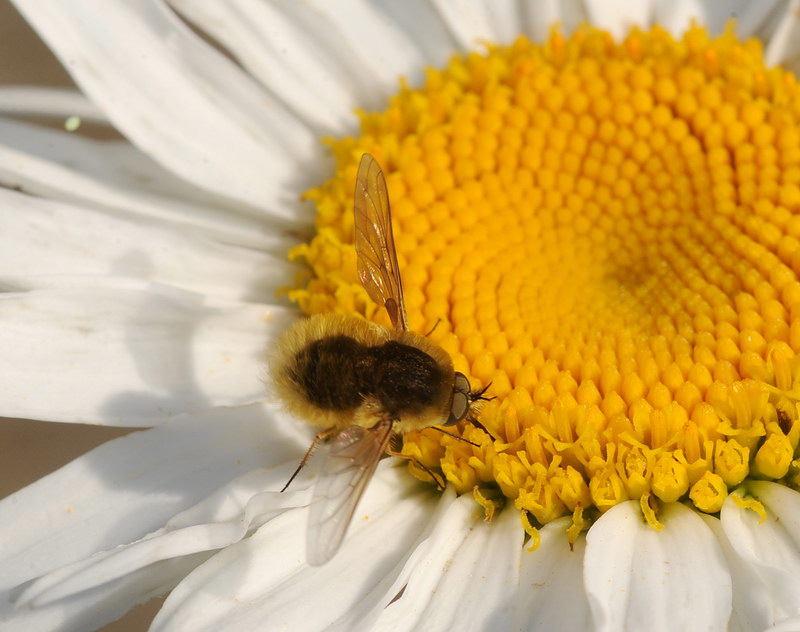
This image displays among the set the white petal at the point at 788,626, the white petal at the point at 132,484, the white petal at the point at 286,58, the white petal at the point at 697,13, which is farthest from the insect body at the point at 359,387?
the white petal at the point at 697,13

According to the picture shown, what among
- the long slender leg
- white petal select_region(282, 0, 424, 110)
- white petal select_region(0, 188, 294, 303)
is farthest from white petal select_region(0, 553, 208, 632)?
white petal select_region(282, 0, 424, 110)

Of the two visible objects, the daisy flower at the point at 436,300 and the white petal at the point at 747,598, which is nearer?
the white petal at the point at 747,598

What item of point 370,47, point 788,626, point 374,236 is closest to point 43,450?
point 370,47

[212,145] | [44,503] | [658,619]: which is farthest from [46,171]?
[658,619]

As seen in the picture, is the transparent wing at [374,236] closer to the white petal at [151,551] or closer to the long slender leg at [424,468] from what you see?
the long slender leg at [424,468]

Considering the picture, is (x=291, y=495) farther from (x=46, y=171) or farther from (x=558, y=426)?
(x=46, y=171)
